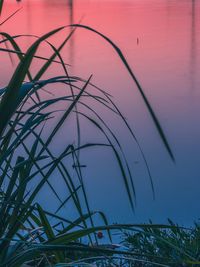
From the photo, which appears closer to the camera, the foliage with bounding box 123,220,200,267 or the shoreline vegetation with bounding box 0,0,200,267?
the shoreline vegetation with bounding box 0,0,200,267

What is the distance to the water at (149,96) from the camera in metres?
2.73

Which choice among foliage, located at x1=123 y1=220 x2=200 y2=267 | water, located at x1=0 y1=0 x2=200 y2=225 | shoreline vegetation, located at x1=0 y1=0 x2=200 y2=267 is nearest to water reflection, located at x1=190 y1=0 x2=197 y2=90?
water, located at x1=0 y1=0 x2=200 y2=225

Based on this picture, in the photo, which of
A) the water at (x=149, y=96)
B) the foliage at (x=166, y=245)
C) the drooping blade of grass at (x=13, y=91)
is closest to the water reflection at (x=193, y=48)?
the water at (x=149, y=96)

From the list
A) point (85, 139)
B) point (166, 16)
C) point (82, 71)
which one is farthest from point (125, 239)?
point (166, 16)

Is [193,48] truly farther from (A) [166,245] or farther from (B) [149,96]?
(A) [166,245]

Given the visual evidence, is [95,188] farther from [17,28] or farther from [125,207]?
[17,28]

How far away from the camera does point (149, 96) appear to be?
4.94m

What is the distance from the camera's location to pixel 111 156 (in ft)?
10.8

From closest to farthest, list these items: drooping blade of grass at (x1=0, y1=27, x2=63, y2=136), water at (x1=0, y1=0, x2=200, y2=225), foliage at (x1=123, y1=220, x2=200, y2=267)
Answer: drooping blade of grass at (x1=0, y1=27, x2=63, y2=136) < foliage at (x1=123, y1=220, x2=200, y2=267) < water at (x1=0, y1=0, x2=200, y2=225)

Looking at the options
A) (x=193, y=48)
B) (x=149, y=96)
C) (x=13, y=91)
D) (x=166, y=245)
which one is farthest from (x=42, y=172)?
(x=193, y=48)

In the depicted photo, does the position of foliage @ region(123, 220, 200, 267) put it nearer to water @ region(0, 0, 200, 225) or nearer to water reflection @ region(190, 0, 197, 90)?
water @ region(0, 0, 200, 225)

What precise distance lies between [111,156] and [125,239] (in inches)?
57.7

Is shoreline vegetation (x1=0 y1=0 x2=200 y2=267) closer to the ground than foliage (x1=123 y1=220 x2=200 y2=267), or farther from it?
farther from it

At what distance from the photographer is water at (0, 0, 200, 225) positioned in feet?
8.95
